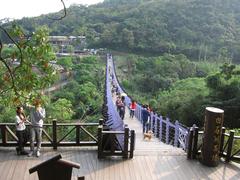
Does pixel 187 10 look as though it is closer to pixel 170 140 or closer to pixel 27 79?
pixel 170 140

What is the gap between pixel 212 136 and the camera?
600 centimetres

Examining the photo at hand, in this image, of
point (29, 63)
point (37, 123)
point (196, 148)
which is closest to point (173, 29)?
point (196, 148)

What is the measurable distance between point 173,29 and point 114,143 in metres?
54.0

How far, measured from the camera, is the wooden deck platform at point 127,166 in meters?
5.52

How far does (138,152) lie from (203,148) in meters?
1.34

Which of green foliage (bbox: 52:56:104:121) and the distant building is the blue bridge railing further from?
the distant building

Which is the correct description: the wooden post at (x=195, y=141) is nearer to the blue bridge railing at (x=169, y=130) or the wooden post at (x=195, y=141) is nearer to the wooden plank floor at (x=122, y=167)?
the wooden plank floor at (x=122, y=167)

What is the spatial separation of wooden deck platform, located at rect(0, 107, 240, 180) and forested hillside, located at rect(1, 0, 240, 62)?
41.7 m

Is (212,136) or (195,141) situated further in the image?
(195,141)

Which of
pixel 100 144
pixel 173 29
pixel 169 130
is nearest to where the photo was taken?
pixel 100 144

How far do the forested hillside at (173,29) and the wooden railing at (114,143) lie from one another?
4208cm

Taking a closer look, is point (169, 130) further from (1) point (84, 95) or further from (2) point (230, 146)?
(1) point (84, 95)

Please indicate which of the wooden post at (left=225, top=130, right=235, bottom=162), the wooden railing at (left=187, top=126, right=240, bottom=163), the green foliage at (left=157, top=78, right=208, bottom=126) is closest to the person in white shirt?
the wooden railing at (left=187, top=126, right=240, bottom=163)

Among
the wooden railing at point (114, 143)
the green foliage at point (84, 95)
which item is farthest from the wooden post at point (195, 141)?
the green foliage at point (84, 95)
